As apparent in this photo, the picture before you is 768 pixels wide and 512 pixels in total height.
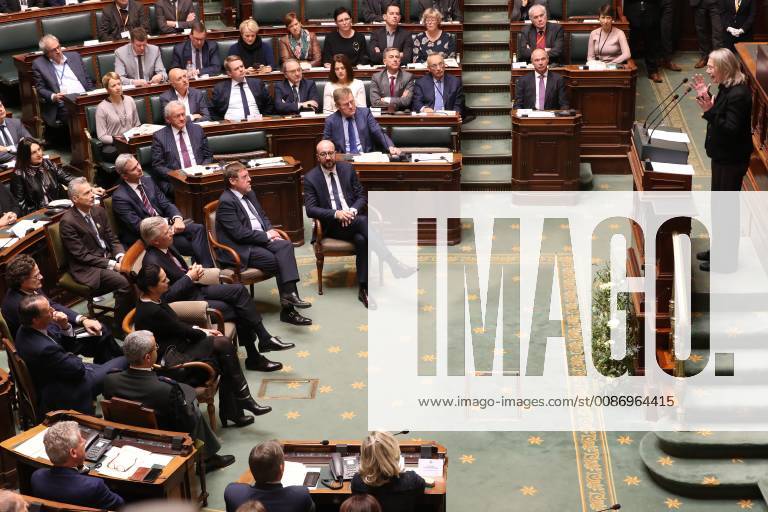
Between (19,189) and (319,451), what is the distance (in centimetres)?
447

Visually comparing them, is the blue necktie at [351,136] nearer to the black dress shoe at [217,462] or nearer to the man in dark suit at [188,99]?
the man in dark suit at [188,99]

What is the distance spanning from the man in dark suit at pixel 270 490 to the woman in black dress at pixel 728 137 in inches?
151

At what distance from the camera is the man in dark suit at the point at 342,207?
9578 millimetres

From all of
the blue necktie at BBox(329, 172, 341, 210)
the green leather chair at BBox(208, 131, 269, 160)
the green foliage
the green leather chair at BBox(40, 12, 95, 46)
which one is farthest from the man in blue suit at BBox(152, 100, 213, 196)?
the green foliage

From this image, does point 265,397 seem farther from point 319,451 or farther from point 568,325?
point 568,325

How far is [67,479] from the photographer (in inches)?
232

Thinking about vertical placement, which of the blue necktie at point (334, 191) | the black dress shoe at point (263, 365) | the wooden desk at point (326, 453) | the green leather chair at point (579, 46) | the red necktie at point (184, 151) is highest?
the green leather chair at point (579, 46)

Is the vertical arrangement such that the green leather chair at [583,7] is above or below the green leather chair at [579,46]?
above

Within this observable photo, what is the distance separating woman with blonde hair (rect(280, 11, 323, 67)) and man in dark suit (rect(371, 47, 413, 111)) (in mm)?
1215

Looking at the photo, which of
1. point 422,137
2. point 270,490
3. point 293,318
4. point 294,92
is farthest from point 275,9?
point 270,490

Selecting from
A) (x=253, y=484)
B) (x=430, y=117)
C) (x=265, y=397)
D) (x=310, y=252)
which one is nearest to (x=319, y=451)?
(x=253, y=484)

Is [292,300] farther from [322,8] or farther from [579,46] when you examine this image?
[322,8]

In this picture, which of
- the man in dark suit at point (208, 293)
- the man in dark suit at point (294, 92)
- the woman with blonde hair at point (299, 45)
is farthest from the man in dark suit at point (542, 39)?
the man in dark suit at point (208, 293)

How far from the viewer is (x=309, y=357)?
8.79m
